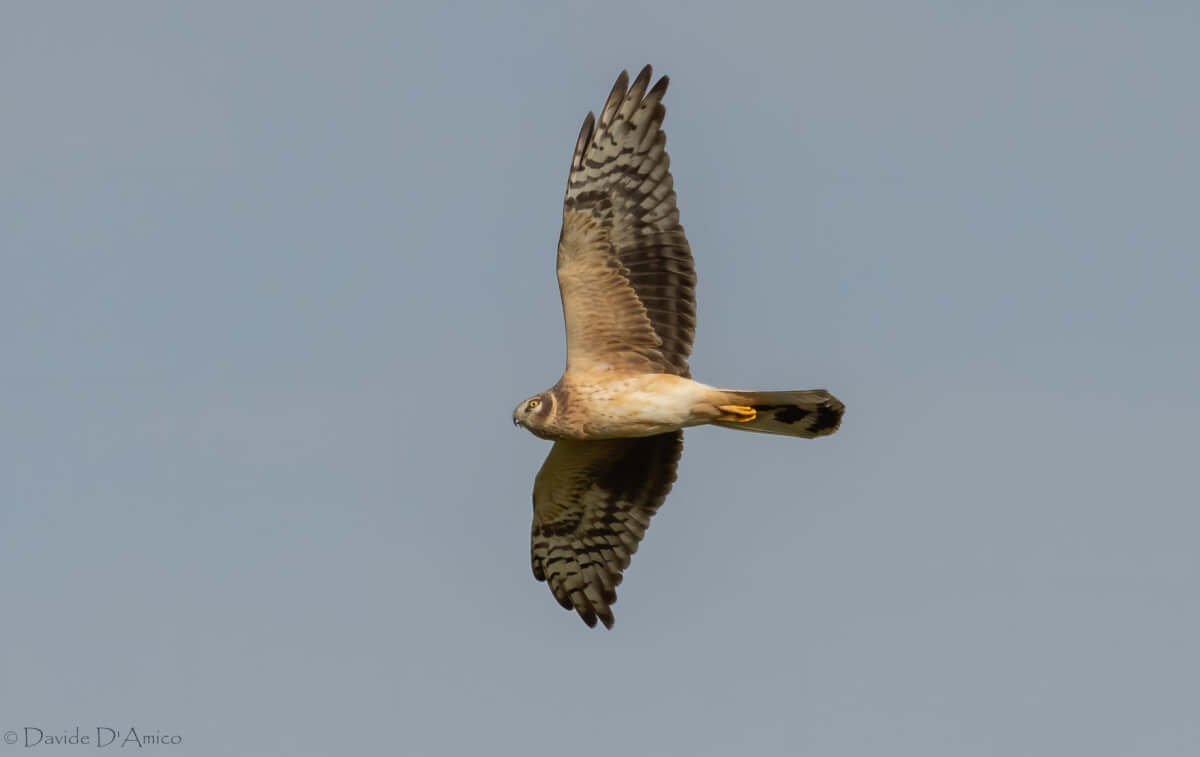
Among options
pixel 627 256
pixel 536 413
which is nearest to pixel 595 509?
pixel 536 413

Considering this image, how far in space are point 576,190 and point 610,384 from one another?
4.96 ft

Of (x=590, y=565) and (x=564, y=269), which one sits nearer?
(x=564, y=269)

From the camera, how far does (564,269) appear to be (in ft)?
47.9

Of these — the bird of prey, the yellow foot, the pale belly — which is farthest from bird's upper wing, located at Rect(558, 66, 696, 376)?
the yellow foot

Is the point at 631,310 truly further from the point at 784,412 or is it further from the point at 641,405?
the point at 784,412

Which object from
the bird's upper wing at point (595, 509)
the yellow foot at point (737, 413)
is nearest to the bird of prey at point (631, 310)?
the yellow foot at point (737, 413)

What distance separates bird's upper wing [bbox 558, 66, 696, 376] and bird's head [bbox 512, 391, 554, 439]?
405 millimetres

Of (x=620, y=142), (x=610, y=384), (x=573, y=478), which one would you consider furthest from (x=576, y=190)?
(x=573, y=478)

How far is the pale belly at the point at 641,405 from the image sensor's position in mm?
14375

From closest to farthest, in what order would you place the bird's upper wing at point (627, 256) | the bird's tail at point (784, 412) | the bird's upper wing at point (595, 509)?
the bird's tail at point (784, 412) → the bird's upper wing at point (627, 256) → the bird's upper wing at point (595, 509)

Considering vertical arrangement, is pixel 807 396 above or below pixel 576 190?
below

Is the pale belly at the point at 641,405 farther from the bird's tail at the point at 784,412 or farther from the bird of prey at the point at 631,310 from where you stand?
the bird's tail at the point at 784,412

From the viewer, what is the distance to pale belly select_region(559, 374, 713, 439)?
14.4 metres

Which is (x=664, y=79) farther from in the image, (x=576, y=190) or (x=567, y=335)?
(x=567, y=335)
